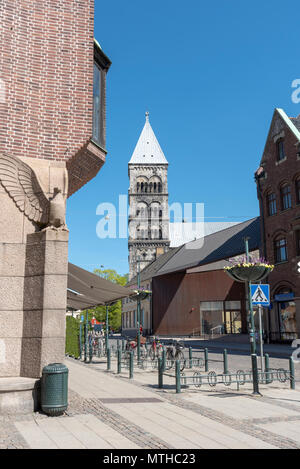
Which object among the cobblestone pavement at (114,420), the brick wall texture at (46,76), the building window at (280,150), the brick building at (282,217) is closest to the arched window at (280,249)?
the brick building at (282,217)

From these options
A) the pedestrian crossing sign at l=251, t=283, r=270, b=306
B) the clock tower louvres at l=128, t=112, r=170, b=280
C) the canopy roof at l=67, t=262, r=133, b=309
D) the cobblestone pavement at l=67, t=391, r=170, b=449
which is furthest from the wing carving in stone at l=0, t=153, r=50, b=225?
the clock tower louvres at l=128, t=112, r=170, b=280

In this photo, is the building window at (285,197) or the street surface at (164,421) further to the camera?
the building window at (285,197)

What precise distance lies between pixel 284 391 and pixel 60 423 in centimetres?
657

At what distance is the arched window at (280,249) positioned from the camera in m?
32.2

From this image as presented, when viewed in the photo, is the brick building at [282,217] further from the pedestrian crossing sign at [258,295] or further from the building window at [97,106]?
the building window at [97,106]

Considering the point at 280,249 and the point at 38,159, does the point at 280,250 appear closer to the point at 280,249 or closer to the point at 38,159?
the point at 280,249

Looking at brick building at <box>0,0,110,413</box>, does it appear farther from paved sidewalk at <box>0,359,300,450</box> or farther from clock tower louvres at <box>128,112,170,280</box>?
clock tower louvres at <box>128,112,170,280</box>

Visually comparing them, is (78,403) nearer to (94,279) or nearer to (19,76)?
(94,279)

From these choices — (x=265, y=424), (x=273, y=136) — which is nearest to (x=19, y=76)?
(x=265, y=424)

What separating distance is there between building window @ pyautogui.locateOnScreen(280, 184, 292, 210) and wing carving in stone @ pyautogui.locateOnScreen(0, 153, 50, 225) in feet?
84.8

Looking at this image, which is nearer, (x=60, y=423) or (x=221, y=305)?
(x=60, y=423)

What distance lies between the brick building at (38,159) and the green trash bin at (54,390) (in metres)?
0.33

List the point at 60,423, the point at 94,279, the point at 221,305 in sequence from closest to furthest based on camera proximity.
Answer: the point at 60,423 → the point at 94,279 → the point at 221,305

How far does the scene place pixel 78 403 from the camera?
9.20 m
